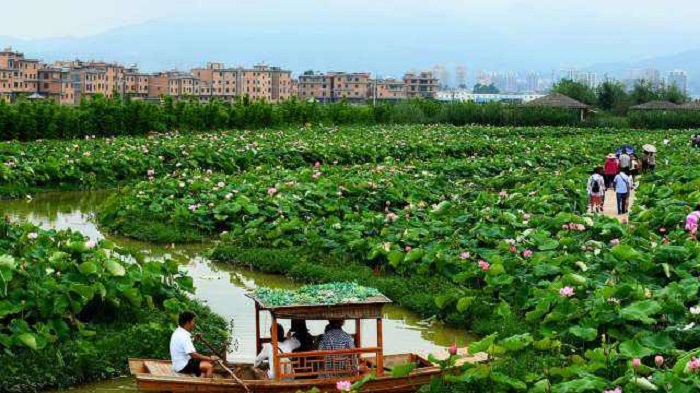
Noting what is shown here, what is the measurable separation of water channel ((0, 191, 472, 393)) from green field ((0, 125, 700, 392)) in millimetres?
242

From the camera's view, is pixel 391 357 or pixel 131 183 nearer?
pixel 391 357

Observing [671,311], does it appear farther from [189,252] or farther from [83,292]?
[189,252]

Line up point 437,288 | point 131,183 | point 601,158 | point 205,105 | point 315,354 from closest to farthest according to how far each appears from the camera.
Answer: point 315,354
point 437,288
point 131,183
point 601,158
point 205,105

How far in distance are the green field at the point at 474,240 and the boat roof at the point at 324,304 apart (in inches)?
38.1

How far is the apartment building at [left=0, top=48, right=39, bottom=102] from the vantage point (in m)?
104

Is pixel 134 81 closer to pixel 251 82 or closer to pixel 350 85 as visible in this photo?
pixel 251 82

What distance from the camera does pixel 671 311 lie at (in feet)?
30.4

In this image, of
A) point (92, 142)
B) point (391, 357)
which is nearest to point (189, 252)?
point (391, 357)

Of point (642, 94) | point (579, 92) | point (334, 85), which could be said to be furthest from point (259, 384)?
point (334, 85)

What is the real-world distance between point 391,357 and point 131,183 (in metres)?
16.4

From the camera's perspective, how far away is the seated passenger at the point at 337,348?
8.80 metres

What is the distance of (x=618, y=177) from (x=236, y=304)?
8.26 m

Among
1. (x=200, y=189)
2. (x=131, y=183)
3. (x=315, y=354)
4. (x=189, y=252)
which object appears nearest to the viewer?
(x=315, y=354)

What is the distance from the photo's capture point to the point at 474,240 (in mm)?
13617
